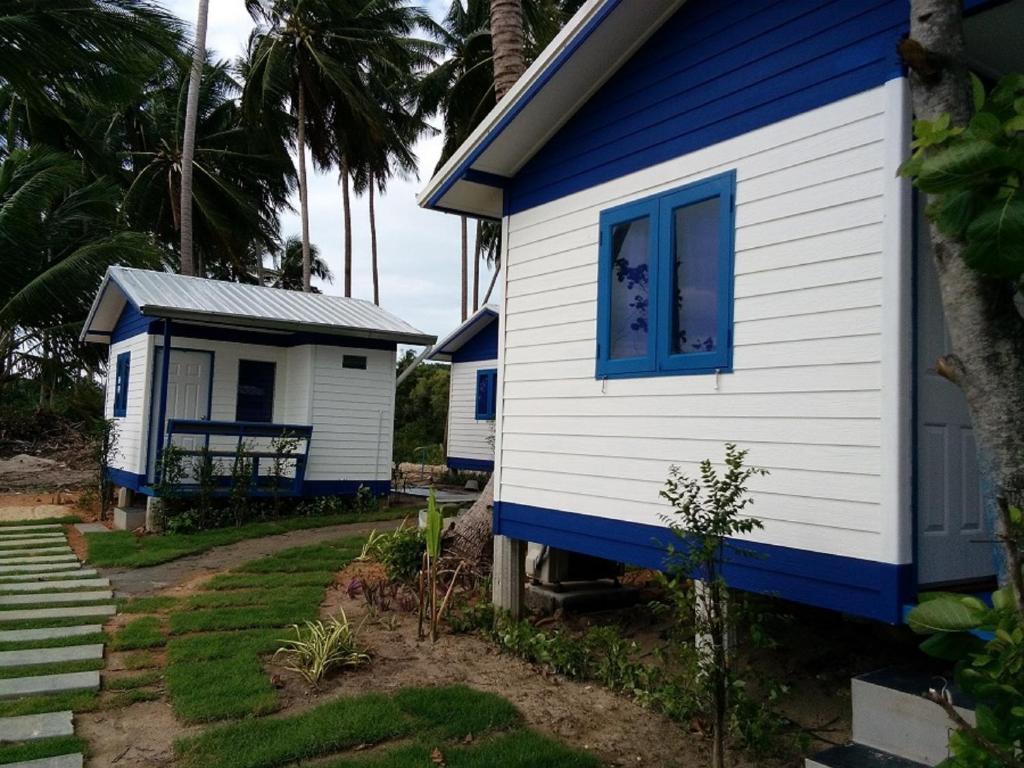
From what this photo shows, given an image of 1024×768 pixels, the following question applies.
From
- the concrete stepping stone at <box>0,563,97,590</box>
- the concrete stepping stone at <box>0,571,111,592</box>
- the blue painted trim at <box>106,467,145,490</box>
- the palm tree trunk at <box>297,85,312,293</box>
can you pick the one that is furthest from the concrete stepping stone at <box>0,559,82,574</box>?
the palm tree trunk at <box>297,85,312,293</box>

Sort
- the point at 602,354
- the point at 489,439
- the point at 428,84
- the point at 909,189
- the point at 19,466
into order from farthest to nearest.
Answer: the point at 428,84
the point at 489,439
the point at 19,466
the point at 602,354
the point at 909,189

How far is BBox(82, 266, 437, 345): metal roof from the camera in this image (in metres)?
13.0

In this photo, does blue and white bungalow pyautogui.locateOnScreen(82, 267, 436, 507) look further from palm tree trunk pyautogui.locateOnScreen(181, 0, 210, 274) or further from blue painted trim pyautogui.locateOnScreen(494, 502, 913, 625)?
blue painted trim pyautogui.locateOnScreen(494, 502, 913, 625)

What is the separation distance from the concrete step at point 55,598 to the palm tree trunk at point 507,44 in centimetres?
671

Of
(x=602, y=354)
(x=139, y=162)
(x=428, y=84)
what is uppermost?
Answer: (x=428, y=84)

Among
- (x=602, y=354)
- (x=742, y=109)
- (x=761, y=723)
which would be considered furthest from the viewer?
(x=602, y=354)

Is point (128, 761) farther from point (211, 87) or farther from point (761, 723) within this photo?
point (211, 87)

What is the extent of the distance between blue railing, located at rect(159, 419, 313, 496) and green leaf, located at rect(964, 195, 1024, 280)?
12006 millimetres

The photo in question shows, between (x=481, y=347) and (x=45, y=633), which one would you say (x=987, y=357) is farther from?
(x=481, y=347)

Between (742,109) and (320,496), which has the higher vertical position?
(742,109)

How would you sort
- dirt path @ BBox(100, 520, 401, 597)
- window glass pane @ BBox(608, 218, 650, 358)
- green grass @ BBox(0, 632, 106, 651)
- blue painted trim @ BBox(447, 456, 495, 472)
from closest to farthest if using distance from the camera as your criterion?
window glass pane @ BBox(608, 218, 650, 358)
green grass @ BBox(0, 632, 106, 651)
dirt path @ BBox(100, 520, 401, 597)
blue painted trim @ BBox(447, 456, 495, 472)

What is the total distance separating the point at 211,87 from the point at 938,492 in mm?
29731

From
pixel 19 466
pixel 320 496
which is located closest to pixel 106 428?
pixel 320 496

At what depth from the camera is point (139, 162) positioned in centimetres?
2856
